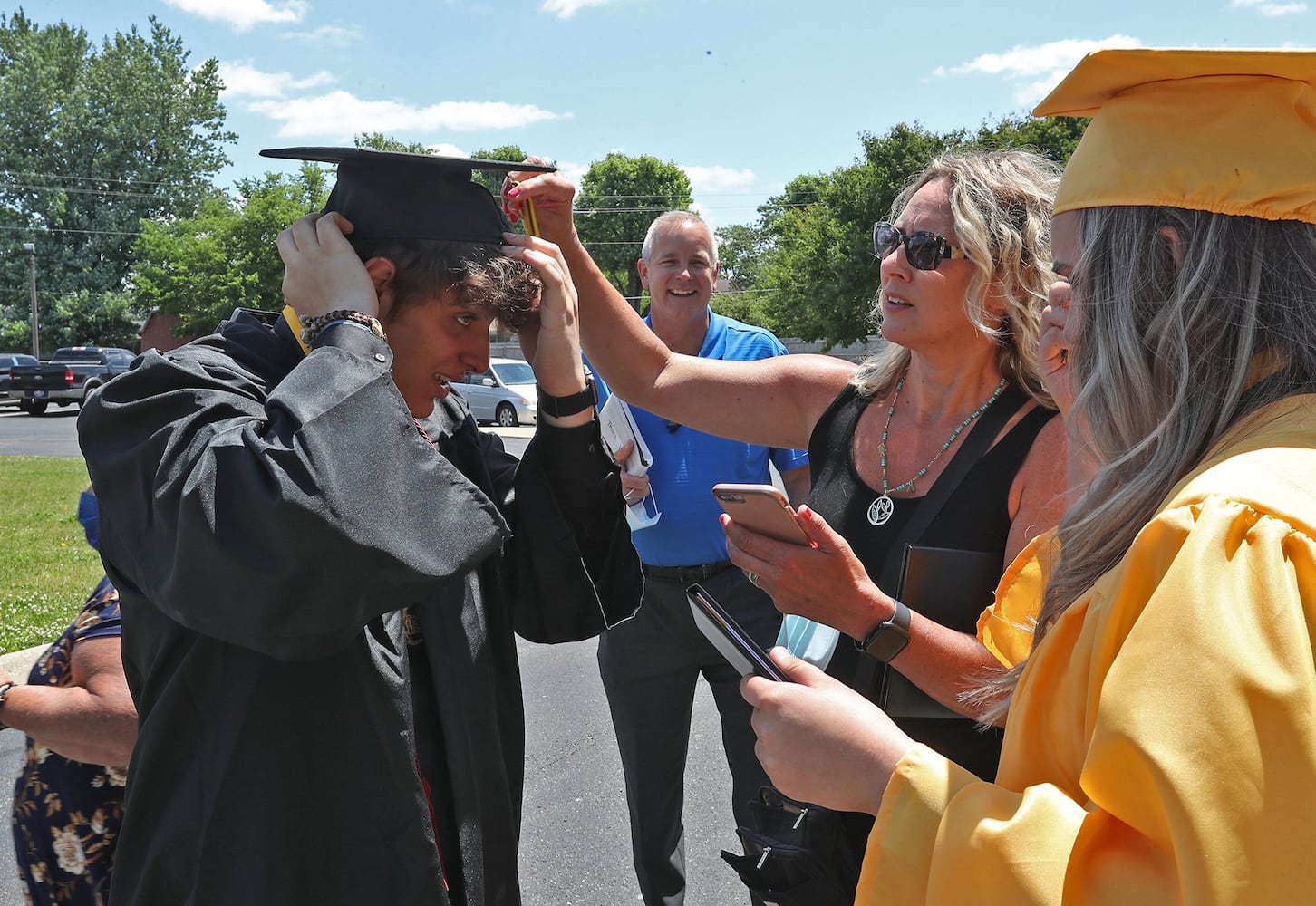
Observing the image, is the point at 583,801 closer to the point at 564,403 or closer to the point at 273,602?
the point at 564,403

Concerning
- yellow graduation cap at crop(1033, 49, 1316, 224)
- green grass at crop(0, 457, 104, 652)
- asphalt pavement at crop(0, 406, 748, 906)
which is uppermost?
yellow graduation cap at crop(1033, 49, 1316, 224)

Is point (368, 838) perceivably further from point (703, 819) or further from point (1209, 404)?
point (703, 819)

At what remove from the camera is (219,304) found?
3500 centimetres

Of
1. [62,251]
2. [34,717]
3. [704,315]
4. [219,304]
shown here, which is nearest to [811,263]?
[219,304]

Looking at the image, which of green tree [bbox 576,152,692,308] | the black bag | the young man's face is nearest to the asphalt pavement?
the black bag

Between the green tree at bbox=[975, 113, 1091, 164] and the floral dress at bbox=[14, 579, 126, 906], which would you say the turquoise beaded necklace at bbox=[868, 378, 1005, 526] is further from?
the green tree at bbox=[975, 113, 1091, 164]

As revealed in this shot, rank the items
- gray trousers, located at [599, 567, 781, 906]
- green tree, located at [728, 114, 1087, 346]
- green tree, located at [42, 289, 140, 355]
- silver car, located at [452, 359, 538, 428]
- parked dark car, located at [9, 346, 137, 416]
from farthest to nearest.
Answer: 1. green tree, located at [42, 289, 140, 355]
2. green tree, located at [728, 114, 1087, 346]
3. parked dark car, located at [9, 346, 137, 416]
4. silver car, located at [452, 359, 538, 428]
5. gray trousers, located at [599, 567, 781, 906]

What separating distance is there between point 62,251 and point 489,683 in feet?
159

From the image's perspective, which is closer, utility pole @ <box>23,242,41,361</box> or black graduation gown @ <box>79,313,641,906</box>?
black graduation gown @ <box>79,313,641,906</box>

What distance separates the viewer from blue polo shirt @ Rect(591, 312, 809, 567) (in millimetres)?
3658

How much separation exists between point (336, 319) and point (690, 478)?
2.31 metres

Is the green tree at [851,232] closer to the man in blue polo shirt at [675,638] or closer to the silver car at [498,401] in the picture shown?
the silver car at [498,401]

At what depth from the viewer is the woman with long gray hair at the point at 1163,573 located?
84 cm

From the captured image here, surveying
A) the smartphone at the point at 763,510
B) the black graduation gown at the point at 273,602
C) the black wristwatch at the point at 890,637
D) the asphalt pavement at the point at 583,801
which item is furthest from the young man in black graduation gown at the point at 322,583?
the asphalt pavement at the point at 583,801
